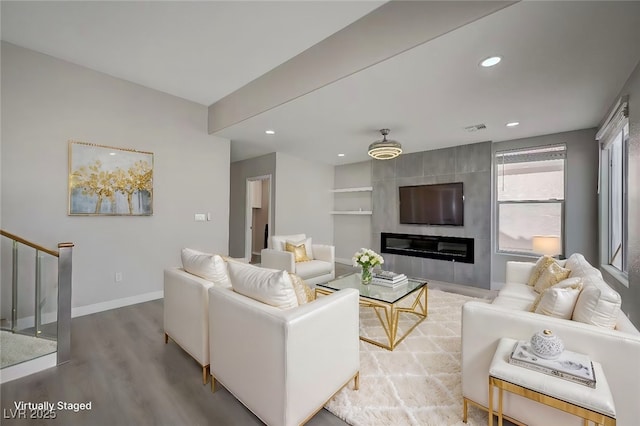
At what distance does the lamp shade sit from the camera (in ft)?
12.7

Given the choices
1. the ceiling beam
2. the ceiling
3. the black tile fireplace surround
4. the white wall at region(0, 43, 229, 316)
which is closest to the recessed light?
the ceiling

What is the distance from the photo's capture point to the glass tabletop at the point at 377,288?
2.65 m

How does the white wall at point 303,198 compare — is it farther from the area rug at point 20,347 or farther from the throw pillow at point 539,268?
the throw pillow at point 539,268

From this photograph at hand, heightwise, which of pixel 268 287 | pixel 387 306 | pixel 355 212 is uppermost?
pixel 355 212

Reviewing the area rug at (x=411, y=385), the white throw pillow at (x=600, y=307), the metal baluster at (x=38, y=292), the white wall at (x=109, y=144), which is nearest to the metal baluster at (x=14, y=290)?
the metal baluster at (x=38, y=292)

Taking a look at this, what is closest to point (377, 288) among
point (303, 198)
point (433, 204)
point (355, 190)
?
point (433, 204)

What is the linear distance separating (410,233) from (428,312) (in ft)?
8.13

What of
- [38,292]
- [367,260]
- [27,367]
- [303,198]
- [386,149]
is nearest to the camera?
[27,367]

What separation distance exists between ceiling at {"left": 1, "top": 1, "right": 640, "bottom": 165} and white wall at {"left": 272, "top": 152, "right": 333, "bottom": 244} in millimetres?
2047

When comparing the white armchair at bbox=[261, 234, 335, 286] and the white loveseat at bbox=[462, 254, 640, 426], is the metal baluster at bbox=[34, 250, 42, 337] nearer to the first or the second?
the white armchair at bbox=[261, 234, 335, 286]

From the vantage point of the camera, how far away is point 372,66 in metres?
2.36

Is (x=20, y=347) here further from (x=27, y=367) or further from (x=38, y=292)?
(x=38, y=292)

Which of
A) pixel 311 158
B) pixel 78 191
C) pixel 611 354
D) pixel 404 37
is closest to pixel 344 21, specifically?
pixel 404 37

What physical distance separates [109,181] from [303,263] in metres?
2.86
